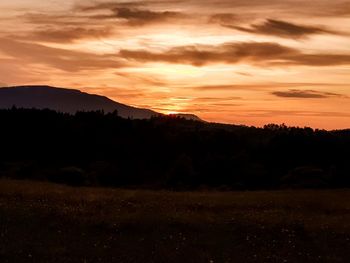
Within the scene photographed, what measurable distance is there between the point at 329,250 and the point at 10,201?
1725 centimetres

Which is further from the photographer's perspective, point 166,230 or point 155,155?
point 155,155

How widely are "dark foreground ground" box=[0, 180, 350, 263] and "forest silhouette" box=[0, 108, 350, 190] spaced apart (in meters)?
26.0

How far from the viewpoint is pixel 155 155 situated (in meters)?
84.3

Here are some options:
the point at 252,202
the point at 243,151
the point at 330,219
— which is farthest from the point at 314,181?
the point at 330,219

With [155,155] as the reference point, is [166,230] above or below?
below

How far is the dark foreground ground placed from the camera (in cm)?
2084

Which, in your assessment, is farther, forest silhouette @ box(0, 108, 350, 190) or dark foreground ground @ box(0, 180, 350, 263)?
forest silhouette @ box(0, 108, 350, 190)

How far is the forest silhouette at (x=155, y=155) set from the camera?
6212 centimetres

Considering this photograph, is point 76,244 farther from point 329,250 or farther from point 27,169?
point 27,169

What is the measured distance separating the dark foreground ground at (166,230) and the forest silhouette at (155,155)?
85.2 feet

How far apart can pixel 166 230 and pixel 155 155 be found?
60471 millimetres

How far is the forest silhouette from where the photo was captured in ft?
204

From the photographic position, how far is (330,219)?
27.2 m

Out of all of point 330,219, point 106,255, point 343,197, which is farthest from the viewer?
point 343,197
